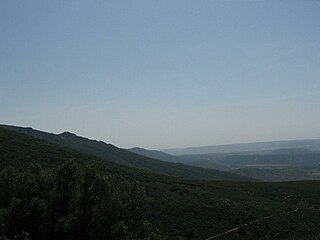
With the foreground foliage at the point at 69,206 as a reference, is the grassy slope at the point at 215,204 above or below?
below

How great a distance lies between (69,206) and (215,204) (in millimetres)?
34181

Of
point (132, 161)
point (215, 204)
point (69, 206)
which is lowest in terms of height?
point (215, 204)

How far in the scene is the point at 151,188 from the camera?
63.8 m

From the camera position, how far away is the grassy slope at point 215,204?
46434 millimetres

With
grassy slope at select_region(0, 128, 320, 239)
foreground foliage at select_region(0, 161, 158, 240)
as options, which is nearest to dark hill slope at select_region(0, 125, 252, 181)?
grassy slope at select_region(0, 128, 320, 239)

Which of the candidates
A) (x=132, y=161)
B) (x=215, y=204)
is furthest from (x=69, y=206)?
(x=132, y=161)

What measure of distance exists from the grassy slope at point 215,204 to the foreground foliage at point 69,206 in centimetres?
1291

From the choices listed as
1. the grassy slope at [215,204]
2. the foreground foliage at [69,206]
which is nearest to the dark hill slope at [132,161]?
the grassy slope at [215,204]

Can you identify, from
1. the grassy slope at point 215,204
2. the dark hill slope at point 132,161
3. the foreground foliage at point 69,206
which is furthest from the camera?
the dark hill slope at point 132,161

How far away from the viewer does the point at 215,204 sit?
58.2 meters

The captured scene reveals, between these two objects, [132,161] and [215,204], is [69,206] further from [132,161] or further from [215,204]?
[132,161]

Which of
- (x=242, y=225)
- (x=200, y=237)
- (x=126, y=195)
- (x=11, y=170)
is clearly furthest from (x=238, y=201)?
(x=11, y=170)

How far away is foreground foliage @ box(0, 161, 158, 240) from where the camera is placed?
85.1ft

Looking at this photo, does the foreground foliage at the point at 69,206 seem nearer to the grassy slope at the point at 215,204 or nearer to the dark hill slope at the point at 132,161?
the grassy slope at the point at 215,204
